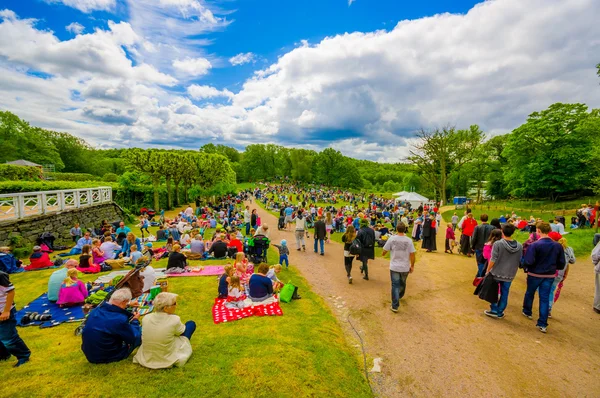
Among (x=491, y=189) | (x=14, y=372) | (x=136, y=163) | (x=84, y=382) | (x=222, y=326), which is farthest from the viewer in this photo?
(x=491, y=189)

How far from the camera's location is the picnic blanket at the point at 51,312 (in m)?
5.29

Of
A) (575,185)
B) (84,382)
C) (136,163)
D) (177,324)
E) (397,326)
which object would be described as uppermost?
(136,163)

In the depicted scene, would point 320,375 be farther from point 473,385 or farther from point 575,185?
point 575,185

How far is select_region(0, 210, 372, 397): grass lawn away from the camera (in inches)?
130

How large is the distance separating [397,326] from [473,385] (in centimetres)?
169

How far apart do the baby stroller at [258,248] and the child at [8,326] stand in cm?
626

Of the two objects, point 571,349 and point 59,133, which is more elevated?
point 59,133

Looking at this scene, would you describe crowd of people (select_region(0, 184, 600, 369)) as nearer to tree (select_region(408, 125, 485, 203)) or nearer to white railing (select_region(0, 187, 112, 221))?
white railing (select_region(0, 187, 112, 221))

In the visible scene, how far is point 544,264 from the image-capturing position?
16.2ft

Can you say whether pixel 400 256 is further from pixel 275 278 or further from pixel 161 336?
pixel 161 336

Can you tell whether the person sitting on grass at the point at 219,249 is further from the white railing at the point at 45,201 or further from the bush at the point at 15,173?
the bush at the point at 15,173

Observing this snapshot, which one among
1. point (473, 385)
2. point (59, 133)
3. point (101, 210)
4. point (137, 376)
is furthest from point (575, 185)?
point (59, 133)

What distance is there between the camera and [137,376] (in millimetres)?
3482

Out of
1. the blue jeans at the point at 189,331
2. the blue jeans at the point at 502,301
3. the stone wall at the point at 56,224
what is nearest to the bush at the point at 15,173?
the stone wall at the point at 56,224
